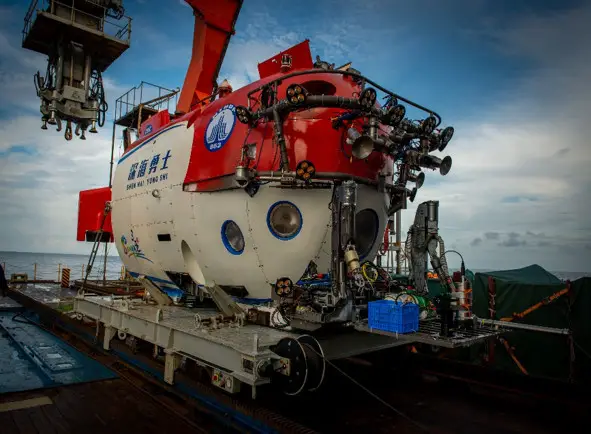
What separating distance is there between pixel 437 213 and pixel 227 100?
13.5 ft

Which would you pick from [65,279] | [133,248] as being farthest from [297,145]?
[65,279]

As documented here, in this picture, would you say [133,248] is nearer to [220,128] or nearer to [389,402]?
[220,128]

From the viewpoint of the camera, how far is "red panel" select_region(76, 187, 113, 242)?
38.8 feet

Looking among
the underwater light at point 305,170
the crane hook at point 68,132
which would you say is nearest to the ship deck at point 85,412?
the underwater light at point 305,170

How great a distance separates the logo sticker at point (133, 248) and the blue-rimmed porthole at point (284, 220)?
4.01 meters

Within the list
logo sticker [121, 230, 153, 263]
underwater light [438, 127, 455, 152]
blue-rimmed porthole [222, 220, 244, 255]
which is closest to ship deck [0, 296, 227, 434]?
logo sticker [121, 230, 153, 263]

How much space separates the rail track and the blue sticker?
3.71 meters

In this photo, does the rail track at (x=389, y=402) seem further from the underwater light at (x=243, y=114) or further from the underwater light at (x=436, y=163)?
the underwater light at (x=243, y=114)

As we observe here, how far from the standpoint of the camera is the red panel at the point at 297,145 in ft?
19.8

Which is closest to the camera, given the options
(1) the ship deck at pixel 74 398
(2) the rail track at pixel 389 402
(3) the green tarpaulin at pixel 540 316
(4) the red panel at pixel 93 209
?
(2) the rail track at pixel 389 402

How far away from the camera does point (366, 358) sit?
27.6ft

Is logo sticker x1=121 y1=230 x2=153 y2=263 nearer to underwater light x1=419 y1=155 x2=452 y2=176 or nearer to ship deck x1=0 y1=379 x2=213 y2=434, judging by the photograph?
ship deck x1=0 y1=379 x2=213 y2=434

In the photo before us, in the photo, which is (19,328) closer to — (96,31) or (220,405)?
(220,405)

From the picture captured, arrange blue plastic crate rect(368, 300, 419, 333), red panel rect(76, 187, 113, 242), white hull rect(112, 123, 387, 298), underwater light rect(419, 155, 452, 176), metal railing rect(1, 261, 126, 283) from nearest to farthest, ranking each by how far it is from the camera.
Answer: blue plastic crate rect(368, 300, 419, 333) < white hull rect(112, 123, 387, 298) < underwater light rect(419, 155, 452, 176) < red panel rect(76, 187, 113, 242) < metal railing rect(1, 261, 126, 283)
